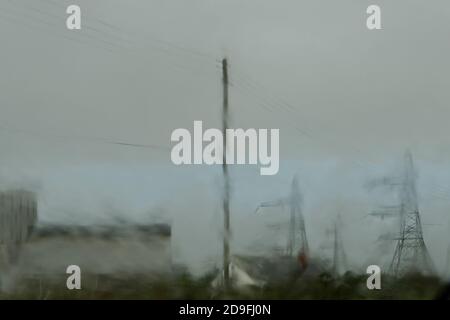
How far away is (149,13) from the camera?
2.29m

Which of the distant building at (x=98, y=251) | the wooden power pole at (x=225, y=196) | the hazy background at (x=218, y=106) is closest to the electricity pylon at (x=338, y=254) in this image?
the hazy background at (x=218, y=106)

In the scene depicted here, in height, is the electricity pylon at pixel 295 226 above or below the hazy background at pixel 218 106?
below

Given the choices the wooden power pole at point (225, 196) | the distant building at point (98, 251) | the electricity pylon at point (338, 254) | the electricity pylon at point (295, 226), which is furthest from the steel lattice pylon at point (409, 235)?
the distant building at point (98, 251)

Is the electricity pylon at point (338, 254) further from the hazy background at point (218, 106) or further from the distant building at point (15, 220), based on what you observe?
the distant building at point (15, 220)

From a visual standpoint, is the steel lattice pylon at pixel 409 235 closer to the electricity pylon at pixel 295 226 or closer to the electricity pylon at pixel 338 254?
the electricity pylon at pixel 338 254

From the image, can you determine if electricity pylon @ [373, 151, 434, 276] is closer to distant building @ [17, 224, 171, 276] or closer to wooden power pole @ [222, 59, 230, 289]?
wooden power pole @ [222, 59, 230, 289]

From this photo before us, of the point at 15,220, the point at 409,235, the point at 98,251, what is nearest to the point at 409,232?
the point at 409,235

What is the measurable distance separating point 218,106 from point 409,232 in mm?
1091

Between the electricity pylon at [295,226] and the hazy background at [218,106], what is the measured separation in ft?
0.12

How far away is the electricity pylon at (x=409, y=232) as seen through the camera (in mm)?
2242

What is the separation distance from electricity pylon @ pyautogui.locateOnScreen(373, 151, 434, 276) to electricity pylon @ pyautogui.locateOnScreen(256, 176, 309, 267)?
0.37 meters

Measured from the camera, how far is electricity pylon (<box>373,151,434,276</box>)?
2242mm
